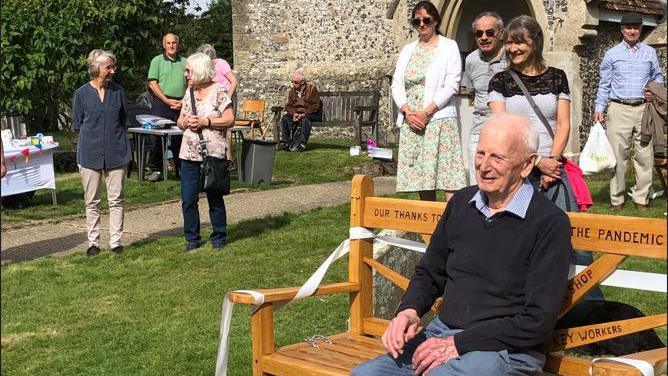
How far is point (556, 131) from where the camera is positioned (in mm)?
5414

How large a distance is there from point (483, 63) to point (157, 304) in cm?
284

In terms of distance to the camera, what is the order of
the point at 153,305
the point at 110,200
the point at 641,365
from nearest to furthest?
the point at 641,365, the point at 153,305, the point at 110,200

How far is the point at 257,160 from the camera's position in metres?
12.5

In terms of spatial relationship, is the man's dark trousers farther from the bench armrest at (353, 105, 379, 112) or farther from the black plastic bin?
the bench armrest at (353, 105, 379, 112)

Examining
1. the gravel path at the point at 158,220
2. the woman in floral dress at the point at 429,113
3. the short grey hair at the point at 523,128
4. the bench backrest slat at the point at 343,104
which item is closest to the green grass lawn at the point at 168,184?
the gravel path at the point at 158,220

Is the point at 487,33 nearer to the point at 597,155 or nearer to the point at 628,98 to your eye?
the point at 597,155

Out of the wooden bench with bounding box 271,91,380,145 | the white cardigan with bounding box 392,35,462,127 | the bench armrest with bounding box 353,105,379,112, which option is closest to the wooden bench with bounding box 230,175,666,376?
the white cardigan with bounding box 392,35,462,127

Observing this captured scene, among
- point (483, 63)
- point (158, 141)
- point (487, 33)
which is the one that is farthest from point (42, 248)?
point (158, 141)

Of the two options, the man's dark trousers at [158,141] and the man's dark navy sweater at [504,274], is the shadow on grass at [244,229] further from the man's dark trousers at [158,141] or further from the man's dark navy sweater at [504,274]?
the man's dark navy sweater at [504,274]

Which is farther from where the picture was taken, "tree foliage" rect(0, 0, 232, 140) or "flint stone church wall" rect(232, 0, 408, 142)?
"flint stone church wall" rect(232, 0, 408, 142)

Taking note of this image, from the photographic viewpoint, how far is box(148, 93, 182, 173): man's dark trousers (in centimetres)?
1267

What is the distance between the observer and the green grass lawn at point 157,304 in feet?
18.1

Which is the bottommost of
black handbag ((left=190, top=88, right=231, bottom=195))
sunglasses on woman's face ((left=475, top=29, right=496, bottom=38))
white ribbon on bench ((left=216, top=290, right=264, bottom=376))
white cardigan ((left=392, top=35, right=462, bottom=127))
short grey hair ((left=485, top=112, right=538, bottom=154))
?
white ribbon on bench ((left=216, top=290, right=264, bottom=376))

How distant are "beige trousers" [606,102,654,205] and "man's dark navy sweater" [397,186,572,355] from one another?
6753 millimetres
